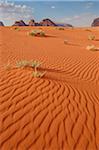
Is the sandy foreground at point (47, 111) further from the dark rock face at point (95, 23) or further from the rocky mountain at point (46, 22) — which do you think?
the dark rock face at point (95, 23)

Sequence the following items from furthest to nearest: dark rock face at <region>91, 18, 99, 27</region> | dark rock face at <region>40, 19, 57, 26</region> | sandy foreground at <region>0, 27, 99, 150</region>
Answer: dark rock face at <region>91, 18, 99, 27</region> → dark rock face at <region>40, 19, 57, 26</region> → sandy foreground at <region>0, 27, 99, 150</region>

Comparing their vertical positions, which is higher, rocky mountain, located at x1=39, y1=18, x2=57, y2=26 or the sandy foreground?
the sandy foreground

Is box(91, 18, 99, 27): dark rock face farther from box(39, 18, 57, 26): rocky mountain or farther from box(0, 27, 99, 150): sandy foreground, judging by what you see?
box(0, 27, 99, 150): sandy foreground

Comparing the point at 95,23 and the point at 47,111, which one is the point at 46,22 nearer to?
the point at 95,23

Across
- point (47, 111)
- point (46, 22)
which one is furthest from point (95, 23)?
point (47, 111)

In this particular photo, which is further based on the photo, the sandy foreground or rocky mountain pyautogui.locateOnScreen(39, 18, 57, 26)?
rocky mountain pyautogui.locateOnScreen(39, 18, 57, 26)

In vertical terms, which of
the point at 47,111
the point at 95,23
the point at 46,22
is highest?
the point at 47,111

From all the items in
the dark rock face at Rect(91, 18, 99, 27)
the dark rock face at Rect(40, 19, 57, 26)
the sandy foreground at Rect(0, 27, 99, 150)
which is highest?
the sandy foreground at Rect(0, 27, 99, 150)

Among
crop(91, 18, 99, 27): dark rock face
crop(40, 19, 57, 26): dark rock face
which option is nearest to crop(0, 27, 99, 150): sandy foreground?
crop(40, 19, 57, 26): dark rock face

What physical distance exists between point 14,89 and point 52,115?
129cm

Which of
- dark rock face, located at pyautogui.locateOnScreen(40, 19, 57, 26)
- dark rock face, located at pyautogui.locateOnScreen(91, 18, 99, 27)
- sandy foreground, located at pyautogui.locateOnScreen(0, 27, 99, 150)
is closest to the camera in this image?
sandy foreground, located at pyautogui.locateOnScreen(0, 27, 99, 150)

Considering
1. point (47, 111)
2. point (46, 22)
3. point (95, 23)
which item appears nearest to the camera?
point (47, 111)

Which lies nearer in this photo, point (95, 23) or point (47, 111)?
point (47, 111)

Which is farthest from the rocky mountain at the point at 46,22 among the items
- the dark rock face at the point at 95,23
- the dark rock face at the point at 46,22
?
the dark rock face at the point at 95,23
